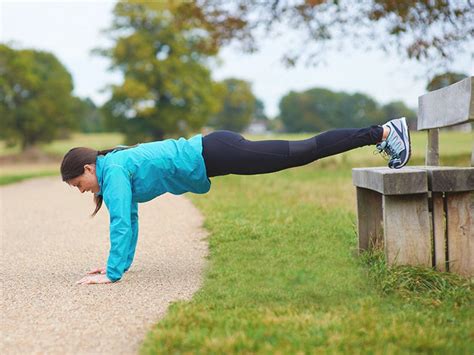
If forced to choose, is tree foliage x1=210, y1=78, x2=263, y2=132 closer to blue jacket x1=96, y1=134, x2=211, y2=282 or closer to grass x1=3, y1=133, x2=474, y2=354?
grass x1=3, y1=133, x2=474, y2=354

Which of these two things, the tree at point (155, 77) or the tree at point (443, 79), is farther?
the tree at point (155, 77)

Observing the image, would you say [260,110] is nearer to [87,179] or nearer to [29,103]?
[29,103]

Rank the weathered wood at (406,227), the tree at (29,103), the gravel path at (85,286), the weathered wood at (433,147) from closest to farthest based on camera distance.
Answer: the gravel path at (85,286), the weathered wood at (406,227), the weathered wood at (433,147), the tree at (29,103)

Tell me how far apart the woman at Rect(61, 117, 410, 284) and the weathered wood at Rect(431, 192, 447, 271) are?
0.44 meters

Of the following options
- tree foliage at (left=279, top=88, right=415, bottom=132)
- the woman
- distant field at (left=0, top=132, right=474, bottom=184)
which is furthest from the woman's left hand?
tree foliage at (left=279, top=88, right=415, bottom=132)

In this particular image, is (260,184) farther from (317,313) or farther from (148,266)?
(317,313)

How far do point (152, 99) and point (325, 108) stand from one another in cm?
1362

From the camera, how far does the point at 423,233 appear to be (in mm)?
4266

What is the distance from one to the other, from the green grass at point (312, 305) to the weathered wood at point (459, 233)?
19 cm

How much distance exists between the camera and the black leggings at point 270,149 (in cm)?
467

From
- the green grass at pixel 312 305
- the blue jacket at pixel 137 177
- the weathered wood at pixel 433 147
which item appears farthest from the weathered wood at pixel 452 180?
the blue jacket at pixel 137 177

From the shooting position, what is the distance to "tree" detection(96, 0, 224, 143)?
140 feet

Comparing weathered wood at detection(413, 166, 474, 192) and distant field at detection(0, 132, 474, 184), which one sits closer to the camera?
weathered wood at detection(413, 166, 474, 192)

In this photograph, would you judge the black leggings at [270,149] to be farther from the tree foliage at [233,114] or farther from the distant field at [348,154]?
the tree foliage at [233,114]
